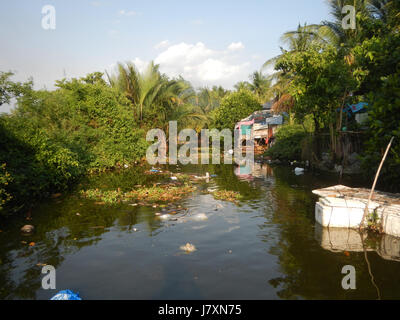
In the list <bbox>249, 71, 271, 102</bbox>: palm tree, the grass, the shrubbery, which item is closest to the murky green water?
the grass

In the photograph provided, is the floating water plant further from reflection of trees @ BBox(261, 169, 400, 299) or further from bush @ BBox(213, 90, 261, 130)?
bush @ BBox(213, 90, 261, 130)

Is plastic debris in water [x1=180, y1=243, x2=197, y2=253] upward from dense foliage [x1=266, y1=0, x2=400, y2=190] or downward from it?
downward

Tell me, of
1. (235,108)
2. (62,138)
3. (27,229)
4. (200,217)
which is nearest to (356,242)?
(200,217)

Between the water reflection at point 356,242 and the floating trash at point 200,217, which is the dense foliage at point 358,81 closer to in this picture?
the water reflection at point 356,242

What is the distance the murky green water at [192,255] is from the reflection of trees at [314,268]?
1 cm

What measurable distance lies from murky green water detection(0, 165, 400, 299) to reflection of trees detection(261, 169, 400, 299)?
0.05ft

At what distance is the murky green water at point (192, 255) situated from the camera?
148 inches

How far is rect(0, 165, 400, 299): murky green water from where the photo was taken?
377 cm

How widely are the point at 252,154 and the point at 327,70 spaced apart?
12.7 metres

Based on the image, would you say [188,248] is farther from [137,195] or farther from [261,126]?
[261,126]

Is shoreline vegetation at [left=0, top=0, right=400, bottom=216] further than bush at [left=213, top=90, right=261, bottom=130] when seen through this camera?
No

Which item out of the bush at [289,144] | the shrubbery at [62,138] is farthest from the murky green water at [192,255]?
the bush at [289,144]

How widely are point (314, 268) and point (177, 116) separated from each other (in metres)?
17.5
